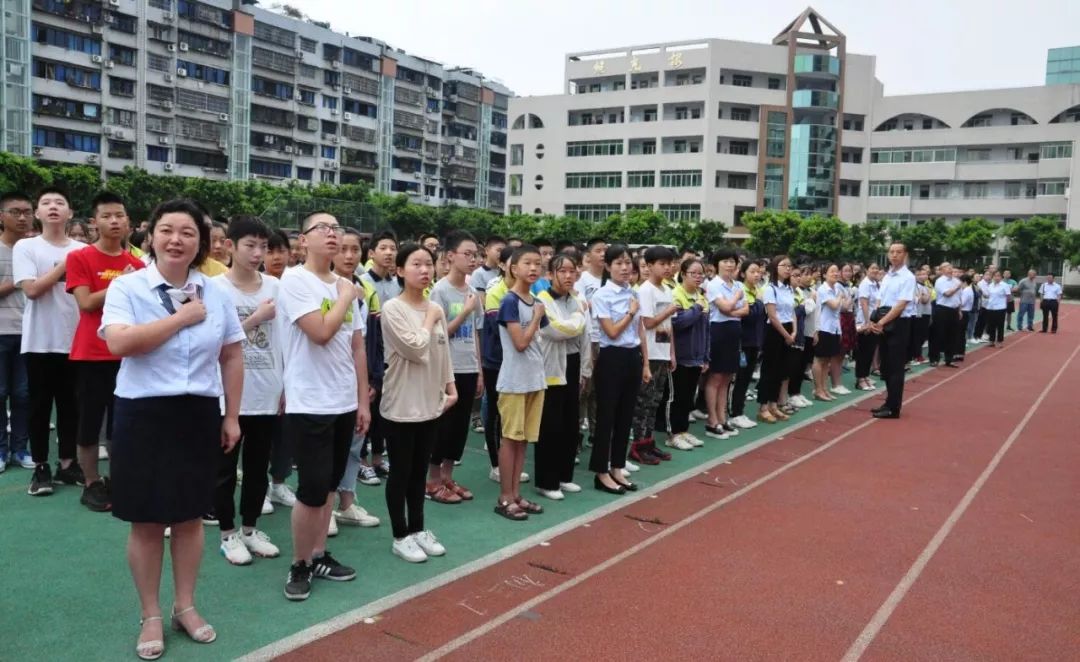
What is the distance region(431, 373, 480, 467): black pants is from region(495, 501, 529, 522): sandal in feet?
1.90

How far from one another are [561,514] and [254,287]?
2353 mm

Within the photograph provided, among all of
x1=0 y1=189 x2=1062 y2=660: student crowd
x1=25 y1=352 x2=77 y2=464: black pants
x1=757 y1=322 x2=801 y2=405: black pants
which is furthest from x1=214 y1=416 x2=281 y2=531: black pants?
x1=757 y1=322 x2=801 y2=405: black pants

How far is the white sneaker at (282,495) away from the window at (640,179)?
55.8 meters

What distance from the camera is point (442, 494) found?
5598 mm

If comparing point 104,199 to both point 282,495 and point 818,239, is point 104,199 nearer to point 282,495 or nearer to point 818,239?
point 282,495

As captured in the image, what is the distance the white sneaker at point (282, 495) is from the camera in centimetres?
539

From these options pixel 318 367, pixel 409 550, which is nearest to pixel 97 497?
pixel 409 550

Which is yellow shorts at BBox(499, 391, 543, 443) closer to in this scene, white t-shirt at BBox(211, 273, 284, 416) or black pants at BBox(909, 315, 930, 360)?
white t-shirt at BBox(211, 273, 284, 416)

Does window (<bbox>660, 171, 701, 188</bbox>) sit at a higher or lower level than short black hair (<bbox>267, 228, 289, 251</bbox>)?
higher

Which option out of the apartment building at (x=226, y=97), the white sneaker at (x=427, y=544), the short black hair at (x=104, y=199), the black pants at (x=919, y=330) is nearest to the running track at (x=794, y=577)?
the white sneaker at (x=427, y=544)

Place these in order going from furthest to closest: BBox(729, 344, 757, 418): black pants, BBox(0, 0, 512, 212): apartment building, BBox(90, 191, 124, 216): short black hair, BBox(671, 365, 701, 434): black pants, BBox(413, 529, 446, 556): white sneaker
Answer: BBox(0, 0, 512, 212): apartment building
BBox(729, 344, 757, 418): black pants
BBox(671, 365, 701, 434): black pants
BBox(90, 191, 124, 216): short black hair
BBox(413, 529, 446, 556): white sneaker

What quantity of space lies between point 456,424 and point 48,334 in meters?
2.63

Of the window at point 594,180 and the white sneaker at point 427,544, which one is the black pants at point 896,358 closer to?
the white sneaker at point 427,544

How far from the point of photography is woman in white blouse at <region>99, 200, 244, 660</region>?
10.3ft
